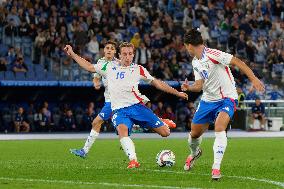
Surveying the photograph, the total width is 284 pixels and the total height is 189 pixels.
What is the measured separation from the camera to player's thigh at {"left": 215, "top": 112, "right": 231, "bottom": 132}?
14.0m

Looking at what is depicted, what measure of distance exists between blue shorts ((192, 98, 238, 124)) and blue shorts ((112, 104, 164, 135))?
1.51 m

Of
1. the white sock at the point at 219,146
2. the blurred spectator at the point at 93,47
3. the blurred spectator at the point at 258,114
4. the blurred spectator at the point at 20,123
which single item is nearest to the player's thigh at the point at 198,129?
the white sock at the point at 219,146

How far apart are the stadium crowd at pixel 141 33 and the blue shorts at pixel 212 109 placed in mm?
22754

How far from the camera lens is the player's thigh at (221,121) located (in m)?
14.0

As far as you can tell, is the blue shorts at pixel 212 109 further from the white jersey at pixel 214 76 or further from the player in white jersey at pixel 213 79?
the white jersey at pixel 214 76

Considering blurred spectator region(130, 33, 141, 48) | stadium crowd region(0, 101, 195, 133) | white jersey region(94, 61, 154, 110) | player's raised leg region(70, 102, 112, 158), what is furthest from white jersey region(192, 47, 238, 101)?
blurred spectator region(130, 33, 141, 48)

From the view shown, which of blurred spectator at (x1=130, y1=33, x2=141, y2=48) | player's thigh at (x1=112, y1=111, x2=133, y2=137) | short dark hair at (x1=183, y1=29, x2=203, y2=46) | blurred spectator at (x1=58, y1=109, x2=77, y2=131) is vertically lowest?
blurred spectator at (x1=58, y1=109, x2=77, y2=131)

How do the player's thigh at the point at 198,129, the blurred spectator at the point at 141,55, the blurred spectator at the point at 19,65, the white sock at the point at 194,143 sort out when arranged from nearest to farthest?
the player's thigh at the point at 198,129 → the white sock at the point at 194,143 → the blurred spectator at the point at 19,65 → the blurred spectator at the point at 141,55

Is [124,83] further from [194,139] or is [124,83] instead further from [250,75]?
[250,75]

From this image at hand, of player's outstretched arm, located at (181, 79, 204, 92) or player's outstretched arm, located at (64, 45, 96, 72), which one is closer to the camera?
player's outstretched arm, located at (181, 79, 204, 92)

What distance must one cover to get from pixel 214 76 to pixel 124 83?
263 cm

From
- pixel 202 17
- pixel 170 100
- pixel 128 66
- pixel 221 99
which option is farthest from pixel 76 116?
pixel 221 99

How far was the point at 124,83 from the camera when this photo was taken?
16.7 meters

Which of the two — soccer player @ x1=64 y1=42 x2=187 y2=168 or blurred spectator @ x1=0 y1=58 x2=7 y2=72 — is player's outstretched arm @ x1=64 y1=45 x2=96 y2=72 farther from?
blurred spectator @ x1=0 y1=58 x2=7 y2=72
